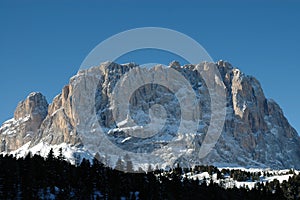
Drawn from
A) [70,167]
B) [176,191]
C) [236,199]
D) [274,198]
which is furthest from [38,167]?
[274,198]

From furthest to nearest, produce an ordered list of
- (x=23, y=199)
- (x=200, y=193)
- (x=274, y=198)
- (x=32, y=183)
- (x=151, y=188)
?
(x=274, y=198), (x=200, y=193), (x=151, y=188), (x=32, y=183), (x=23, y=199)

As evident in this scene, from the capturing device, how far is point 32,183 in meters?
128

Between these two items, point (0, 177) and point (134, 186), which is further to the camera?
point (134, 186)

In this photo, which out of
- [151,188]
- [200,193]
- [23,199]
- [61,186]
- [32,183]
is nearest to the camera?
[23,199]

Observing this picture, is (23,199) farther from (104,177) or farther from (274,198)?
(274,198)

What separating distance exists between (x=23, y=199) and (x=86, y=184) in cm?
2824

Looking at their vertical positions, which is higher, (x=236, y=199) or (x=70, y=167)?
(x=70, y=167)

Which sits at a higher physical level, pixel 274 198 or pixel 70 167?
pixel 70 167

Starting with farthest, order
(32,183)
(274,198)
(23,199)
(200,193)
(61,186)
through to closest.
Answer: (274,198), (200,193), (61,186), (32,183), (23,199)

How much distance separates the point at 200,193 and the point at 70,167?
133 feet

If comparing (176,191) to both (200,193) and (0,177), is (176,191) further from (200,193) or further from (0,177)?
(0,177)

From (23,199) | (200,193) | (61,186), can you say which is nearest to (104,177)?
(61,186)

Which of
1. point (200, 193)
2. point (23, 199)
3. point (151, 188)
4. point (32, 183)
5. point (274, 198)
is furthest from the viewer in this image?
point (274, 198)

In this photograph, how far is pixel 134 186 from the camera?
158 metres
